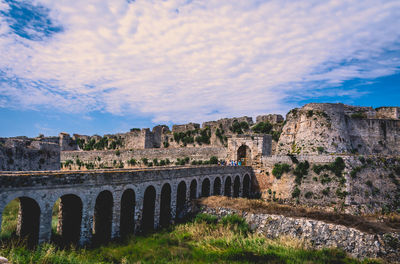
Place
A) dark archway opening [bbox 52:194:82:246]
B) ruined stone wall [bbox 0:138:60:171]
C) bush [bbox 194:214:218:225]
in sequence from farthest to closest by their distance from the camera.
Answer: bush [bbox 194:214:218:225], ruined stone wall [bbox 0:138:60:171], dark archway opening [bbox 52:194:82:246]

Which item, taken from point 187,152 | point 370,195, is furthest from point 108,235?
point 187,152

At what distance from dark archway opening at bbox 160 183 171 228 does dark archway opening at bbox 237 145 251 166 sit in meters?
14.5

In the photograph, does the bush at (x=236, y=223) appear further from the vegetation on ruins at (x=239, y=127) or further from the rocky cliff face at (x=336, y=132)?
the vegetation on ruins at (x=239, y=127)

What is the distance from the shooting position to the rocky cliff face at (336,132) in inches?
1182

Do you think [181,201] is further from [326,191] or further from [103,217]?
[326,191]

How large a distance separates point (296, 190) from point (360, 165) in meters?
5.76

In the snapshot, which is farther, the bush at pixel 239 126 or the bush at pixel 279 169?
the bush at pixel 239 126

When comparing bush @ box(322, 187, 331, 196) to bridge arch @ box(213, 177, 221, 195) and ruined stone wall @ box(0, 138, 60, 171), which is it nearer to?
bridge arch @ box(213, 177, 221, 195)

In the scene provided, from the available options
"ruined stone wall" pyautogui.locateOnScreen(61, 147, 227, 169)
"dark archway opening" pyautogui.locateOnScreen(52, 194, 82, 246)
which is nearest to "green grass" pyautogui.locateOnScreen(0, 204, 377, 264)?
"dark archway opening" pyautogui.locateOnScreen(52, 194, 82, 246)

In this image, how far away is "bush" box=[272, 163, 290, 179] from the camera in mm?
27342

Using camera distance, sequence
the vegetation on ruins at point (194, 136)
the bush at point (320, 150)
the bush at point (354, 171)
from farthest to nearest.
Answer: the vegetation on ruins at point (194, 136) → the bush at point (320, 150) → the bush at point (354, 171)

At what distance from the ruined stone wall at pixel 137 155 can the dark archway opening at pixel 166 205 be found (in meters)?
15.6

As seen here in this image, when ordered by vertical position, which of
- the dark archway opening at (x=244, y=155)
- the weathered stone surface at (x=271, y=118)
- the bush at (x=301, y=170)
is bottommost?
the bush at (x=301, y=170)

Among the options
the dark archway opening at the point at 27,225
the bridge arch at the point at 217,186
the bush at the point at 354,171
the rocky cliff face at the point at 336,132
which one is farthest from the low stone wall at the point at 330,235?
the rocky cliff face at the point at 336,132
